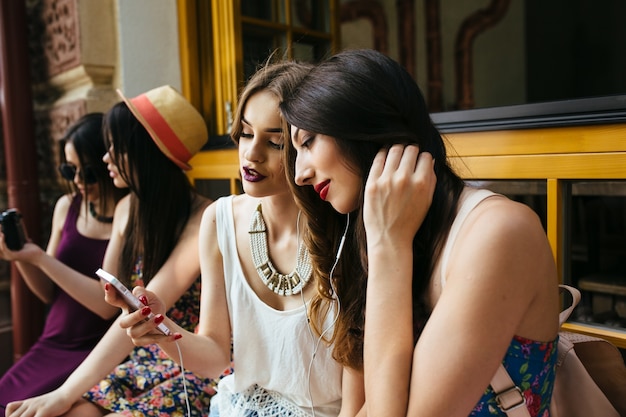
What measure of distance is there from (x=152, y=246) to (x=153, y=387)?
0.49 meters

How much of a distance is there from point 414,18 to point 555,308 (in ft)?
14.1

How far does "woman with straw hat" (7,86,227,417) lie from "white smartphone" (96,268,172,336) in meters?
0.51

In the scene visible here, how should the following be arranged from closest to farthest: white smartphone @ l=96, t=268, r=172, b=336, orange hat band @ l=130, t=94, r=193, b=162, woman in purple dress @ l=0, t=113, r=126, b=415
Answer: white smartphone @ l=96, t=268, r=172, b=336 → orange hat band @ l=130, t=94, r=193, b=162 → woman in purple dress @ l=0, t=113, r=126, b=415

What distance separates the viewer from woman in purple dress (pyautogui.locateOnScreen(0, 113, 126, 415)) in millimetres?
2139

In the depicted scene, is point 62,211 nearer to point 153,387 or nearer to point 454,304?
point 153,387

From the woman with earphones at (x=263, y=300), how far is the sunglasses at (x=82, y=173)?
0.95 meters

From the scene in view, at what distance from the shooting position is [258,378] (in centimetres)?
152

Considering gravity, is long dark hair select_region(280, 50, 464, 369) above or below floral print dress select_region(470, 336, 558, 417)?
above

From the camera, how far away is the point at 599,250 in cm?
169

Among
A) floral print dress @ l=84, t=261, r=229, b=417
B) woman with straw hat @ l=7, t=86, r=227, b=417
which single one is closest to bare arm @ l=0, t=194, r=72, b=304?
woman with straw hat @ l=7, t=86, r=227, b=417

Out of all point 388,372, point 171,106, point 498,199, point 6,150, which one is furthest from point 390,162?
point 6,150

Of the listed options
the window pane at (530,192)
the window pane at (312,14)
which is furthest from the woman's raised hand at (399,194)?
the window pane at (312,14)

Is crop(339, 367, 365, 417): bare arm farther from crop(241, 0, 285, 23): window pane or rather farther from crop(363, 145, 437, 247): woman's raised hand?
crop(241, 0, 285, 23): window pane

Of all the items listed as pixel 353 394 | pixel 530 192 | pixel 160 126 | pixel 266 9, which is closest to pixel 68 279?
pixel 160 126
